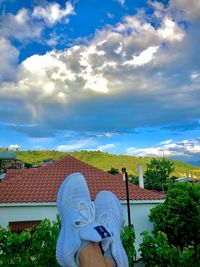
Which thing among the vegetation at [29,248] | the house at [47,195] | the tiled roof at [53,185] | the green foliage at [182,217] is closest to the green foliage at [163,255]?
the vegetation at [29,248]

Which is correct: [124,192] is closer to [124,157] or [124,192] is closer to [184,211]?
[184,211]

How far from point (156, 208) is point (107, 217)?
887 cm

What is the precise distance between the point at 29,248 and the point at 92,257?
11.0ft

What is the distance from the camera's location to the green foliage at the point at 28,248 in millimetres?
5738

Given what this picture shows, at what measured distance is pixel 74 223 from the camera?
317 centimetres

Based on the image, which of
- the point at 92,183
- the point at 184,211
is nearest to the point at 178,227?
the point at 184,211

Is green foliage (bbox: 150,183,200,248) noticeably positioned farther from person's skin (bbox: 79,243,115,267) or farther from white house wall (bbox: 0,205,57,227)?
person's skin (bbox: 79,243,115,267)

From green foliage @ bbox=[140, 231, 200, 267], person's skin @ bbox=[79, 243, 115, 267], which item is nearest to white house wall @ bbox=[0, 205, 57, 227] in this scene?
green foliage @ bbox=[140, 231, 200, 267]

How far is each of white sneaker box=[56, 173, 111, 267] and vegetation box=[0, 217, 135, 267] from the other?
9.24 feet

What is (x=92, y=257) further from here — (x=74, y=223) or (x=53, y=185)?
(x=53, y=185)

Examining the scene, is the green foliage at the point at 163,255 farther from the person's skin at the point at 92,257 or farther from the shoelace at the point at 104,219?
the person's skin at the point at 92,257

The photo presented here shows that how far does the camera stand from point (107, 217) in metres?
3.57

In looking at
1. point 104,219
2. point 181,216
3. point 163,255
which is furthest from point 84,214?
point 181,216

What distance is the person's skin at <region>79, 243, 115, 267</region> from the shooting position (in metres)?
2.93
